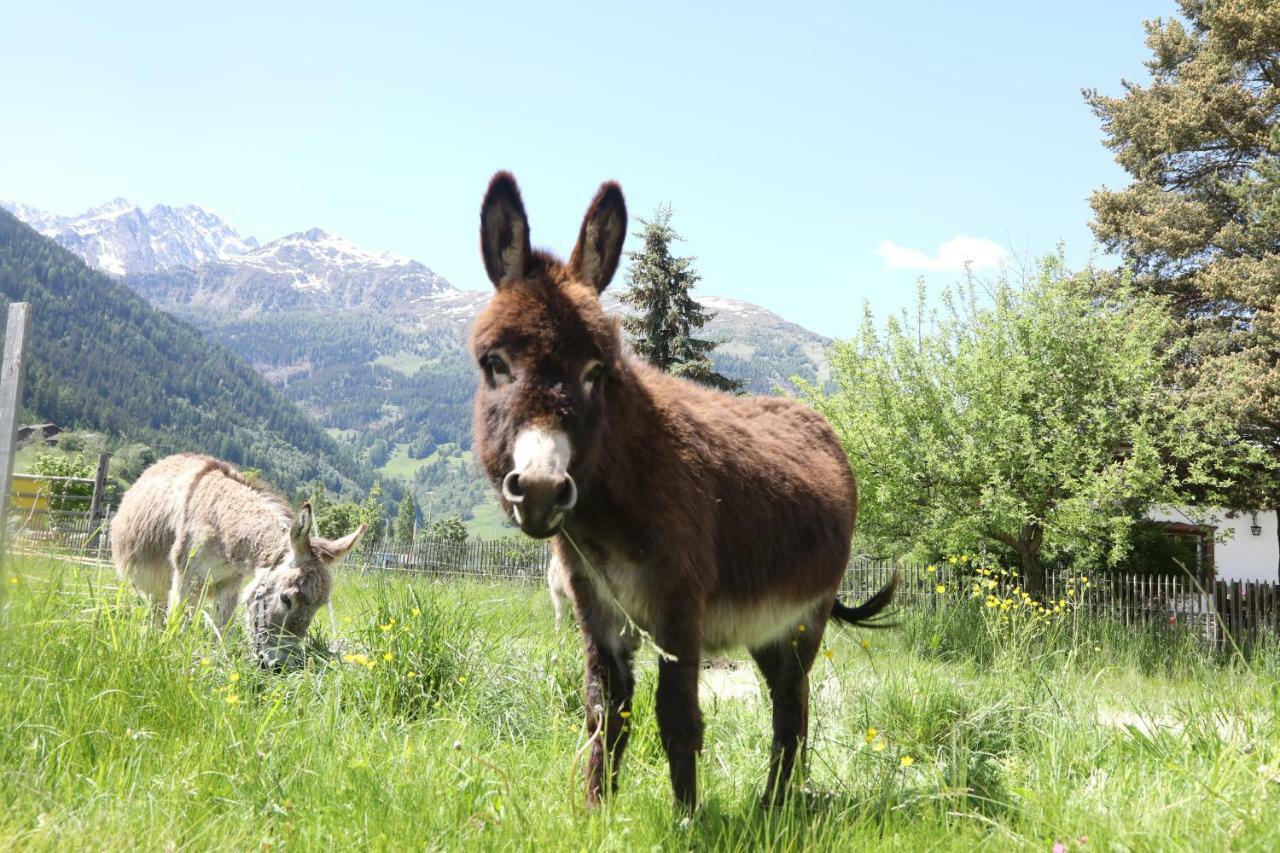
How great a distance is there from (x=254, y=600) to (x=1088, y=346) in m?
15.2

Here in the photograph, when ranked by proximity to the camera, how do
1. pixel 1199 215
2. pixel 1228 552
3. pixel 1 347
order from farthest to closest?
1. pixel 1228 552
2. pixel 1199 215
3. pixel 1 347

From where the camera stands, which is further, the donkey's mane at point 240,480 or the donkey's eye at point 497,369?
the donkey's mane at point 240,480

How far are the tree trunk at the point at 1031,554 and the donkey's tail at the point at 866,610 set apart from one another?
39.8 ft

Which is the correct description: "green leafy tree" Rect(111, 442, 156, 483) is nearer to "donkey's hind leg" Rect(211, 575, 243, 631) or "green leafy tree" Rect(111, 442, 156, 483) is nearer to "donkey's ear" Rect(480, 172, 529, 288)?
"donkey's hind leg" Rect(211, 575, 243, 631)

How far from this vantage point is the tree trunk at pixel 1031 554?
1530cm

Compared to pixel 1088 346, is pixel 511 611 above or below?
below

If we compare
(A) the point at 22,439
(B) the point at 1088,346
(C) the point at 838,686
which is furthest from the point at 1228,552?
(A) the point at 22,439

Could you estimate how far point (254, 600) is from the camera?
17.9ft

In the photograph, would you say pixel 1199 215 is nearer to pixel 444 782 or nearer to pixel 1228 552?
pixel 1228 552

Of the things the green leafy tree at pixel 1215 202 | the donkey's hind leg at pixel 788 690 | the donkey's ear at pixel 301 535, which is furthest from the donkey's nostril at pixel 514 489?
the green leafy tree at pixel 1215 202

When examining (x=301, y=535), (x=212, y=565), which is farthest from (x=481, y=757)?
(x=212, y=565)

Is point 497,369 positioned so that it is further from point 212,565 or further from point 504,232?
point 212,565

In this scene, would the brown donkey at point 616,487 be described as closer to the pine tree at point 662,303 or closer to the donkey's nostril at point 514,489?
the donkey's nostril at point 514,489

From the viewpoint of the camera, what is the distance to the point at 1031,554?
15.4 m
